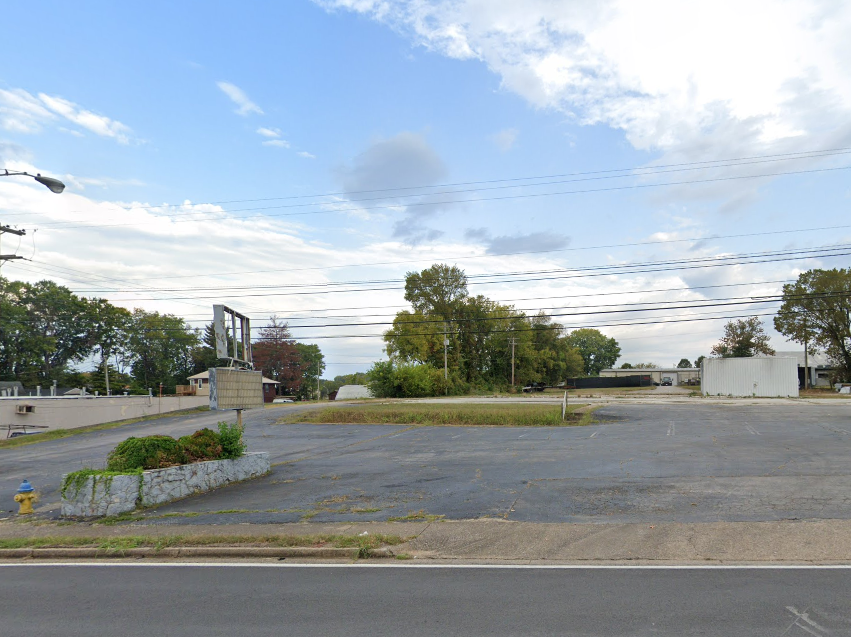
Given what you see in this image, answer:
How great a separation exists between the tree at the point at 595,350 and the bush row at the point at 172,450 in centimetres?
15494

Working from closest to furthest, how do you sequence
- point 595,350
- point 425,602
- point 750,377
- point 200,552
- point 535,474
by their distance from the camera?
point 425,602 → point 200,552 → point 535,474 → point 750,377 → point 595,350

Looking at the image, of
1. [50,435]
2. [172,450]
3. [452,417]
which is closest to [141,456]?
[172,450]

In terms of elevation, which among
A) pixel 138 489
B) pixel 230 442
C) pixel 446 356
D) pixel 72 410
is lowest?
pixel 72 410

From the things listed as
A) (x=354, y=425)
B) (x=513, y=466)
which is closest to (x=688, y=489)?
(x=513, y=466)

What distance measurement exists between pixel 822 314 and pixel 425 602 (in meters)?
74.4

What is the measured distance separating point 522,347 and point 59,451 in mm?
77256

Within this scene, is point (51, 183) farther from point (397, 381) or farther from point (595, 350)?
point (595, 350)

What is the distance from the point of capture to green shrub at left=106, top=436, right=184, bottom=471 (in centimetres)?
1232

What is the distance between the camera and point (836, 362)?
7444 centimetres

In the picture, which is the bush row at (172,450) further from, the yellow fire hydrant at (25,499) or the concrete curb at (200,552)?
the concrete curb at (200,552)

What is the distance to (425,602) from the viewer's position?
6.38 metres

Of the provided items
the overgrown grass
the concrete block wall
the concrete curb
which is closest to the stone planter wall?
the concrete curb

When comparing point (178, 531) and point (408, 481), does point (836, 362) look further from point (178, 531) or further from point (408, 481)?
point (178, 531)

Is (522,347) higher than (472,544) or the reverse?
higher
